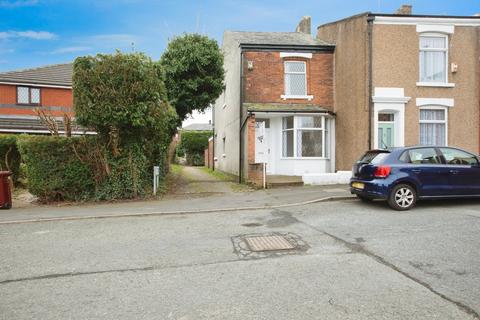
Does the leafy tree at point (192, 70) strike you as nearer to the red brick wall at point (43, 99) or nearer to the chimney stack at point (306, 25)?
the chimney stack at point (306, 25)

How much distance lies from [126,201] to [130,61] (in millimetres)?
4462

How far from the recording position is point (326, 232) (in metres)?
7.17

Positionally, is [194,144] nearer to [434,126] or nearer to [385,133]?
[385,133]

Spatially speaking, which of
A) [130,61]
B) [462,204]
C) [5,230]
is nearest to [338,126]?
[462,204]

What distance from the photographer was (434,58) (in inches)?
620

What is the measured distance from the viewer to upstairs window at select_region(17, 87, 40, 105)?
26.4m

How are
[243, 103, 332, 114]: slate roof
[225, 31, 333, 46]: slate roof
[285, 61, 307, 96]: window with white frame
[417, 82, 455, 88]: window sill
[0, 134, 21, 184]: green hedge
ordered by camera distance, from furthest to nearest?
1. [285, 61, 307, 96]: window with white frame
2. [225, 31, 333, 46]: slate roof
3. [243, 103, 332, 114]: slate roof
4. [417, 82, 455, 88]: window sill
5. [0, 134, 21, 184]: green hedge

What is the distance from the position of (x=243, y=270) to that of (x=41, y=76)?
27848mm

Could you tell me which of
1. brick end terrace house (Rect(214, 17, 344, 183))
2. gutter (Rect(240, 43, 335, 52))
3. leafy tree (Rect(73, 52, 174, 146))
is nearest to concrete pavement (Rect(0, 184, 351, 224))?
leafy tree (Rect(73, 52, 174, 146))

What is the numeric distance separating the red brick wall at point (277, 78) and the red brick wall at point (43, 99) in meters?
15.3

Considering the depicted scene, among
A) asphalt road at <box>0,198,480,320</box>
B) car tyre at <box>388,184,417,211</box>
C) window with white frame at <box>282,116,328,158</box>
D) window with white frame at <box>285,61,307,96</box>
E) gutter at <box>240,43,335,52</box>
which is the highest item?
gutter at <box>240,43,335,52</box>

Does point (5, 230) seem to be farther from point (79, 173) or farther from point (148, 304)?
point (148, 304)

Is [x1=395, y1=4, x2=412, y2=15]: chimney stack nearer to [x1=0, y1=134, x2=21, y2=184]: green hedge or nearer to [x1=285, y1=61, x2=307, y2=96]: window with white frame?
[x1=285, y1=61, x2=307, y2=96]: window with white frame

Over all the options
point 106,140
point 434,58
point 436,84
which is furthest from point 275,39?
point 106,140
